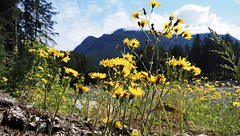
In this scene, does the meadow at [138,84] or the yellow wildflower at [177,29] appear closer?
the meadow at [138,84]

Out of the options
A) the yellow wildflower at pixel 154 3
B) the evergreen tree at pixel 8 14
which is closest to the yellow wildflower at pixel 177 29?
the yellow wildflower at pixel 154 3

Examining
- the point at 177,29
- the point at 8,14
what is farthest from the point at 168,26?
the point at 8,14

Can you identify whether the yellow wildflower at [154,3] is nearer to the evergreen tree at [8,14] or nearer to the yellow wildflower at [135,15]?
the yellow wildflower at [135,15]

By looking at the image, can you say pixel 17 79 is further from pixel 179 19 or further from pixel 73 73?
pixel 179 19

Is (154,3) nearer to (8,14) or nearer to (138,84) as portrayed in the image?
(138,84)

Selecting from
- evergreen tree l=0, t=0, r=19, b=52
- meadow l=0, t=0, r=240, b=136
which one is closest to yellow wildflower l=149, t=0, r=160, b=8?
meadow l=0, t=0, r=240, b=136

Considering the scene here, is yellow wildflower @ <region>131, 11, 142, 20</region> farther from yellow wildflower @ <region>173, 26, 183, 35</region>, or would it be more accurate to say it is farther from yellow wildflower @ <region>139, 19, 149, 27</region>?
yellow wildflower @ <region>173, 26, 183, 35</region>

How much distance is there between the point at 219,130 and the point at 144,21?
109 inches

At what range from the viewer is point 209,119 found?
12.4ft

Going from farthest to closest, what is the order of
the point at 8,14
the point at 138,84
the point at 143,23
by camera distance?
the point at 8,14
the point at 143,23
the point at 138,84

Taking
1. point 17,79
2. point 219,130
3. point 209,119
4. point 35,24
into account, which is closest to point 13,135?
point 17,79

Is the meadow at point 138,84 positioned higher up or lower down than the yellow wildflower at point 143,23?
lower down

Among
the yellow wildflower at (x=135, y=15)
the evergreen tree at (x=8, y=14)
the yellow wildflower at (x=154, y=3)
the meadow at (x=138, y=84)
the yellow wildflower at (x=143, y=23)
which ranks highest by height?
the evergreen tree at (x=8, y=14)

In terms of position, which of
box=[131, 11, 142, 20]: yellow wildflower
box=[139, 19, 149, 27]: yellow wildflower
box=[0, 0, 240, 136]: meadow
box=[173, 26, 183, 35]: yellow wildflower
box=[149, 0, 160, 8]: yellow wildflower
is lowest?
box=[0, 0, 240, 136]: meadow
